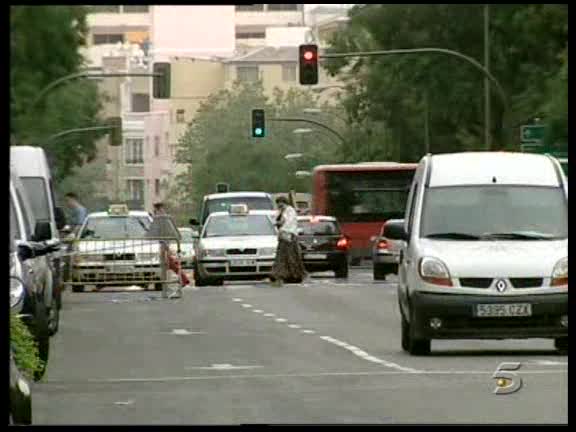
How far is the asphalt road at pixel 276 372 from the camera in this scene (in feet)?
60.9

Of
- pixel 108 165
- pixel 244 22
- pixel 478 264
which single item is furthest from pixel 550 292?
pixel 244 22

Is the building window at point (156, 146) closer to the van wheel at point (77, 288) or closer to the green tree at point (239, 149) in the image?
the green tree at point (239, 149)

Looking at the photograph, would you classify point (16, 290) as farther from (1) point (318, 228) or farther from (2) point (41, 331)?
(1) point (318, 228)

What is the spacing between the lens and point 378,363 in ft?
79.7

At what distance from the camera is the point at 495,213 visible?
2594 cm

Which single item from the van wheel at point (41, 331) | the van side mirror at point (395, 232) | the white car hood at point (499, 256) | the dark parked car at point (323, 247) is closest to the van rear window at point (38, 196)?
the van side mirror at point (395, 232)

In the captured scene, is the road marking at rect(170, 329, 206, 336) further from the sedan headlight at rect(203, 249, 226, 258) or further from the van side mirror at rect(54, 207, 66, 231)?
the sedan headlight at rect(203, 249, 226, 258)

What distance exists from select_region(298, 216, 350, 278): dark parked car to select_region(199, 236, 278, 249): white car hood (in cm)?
556

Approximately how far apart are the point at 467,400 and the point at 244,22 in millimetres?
149496

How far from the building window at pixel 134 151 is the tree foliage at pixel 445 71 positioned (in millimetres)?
6154

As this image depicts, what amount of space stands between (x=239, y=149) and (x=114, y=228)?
73574mm

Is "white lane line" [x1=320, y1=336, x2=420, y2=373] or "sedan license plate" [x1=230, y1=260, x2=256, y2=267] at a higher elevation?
"white lane line" [x1=320, y1=336, x2=420, y2=373]

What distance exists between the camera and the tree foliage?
97.3 ft

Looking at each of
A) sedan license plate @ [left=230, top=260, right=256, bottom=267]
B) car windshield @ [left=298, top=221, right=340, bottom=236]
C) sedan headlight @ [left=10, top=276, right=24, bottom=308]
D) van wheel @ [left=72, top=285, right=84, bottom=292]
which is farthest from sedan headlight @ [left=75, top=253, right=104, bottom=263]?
sedan headlight @ [left=10, top=276, right=24, bottom=308]
